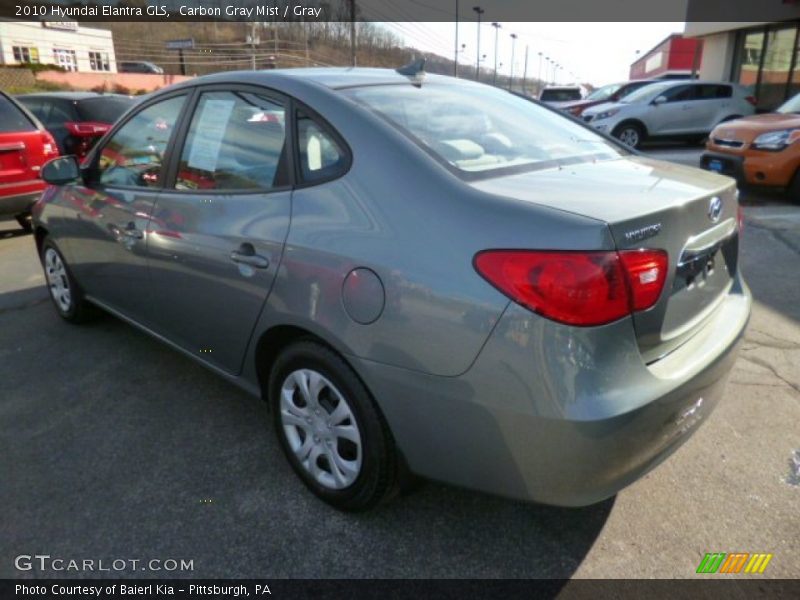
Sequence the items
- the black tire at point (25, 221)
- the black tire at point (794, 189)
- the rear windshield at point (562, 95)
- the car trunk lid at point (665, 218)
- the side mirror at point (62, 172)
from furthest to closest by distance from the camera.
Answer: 1. the rear windshield at point (562, 95)
2. the black tire at point (794, 189)
3. the black tire at point (25, 221)
4. the side mirror at point (62, 172)
5. the car trunk lid at point (665, 218)

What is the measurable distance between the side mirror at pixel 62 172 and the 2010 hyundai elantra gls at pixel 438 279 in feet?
2.95

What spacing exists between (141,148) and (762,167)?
723 centimetres

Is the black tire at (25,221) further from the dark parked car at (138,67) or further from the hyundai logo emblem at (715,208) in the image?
the dark parked car at (138,67)

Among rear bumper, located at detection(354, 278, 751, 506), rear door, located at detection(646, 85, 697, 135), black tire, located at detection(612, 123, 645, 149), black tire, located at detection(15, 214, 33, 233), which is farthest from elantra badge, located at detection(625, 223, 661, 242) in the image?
rear door, located at detection(646, 85, 697, 135)

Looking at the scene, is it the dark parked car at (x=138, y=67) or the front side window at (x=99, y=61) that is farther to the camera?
the front side window at (x=99, y=61)

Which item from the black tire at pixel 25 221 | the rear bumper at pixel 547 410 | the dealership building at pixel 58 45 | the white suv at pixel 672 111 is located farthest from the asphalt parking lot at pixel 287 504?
the dealership building at pixel 58 45

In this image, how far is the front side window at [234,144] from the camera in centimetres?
240

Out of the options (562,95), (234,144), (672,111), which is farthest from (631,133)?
(234,144)

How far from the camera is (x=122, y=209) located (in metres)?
3.14

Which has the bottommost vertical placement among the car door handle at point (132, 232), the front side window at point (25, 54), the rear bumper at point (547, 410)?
the rear bumper at point (547, 410)

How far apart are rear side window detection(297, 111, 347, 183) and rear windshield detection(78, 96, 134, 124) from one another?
23.4 feet

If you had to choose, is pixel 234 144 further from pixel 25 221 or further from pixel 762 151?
pixel 762 151

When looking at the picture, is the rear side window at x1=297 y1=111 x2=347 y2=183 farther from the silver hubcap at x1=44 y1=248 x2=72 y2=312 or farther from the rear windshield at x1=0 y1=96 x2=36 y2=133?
the rear windshield at x1=0 y1=96 x2=36 y2=133

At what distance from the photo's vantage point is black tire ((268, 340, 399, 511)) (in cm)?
204
